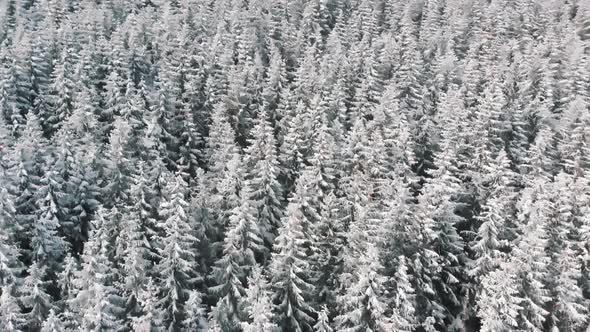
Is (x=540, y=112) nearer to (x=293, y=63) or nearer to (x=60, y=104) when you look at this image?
(x=293, y=63)

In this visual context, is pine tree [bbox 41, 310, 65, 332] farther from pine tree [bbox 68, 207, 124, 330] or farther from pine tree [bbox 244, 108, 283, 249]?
pine tree [bbox 244, 108, 283, 249]

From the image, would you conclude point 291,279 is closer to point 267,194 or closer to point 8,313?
point 267,194

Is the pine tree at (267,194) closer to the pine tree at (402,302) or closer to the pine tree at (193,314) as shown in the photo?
the pine tree at (193,314)

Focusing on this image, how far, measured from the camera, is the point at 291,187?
156 feet

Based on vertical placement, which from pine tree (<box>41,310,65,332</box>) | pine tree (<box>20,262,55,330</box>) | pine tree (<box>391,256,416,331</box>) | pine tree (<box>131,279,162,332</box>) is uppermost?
pine tree (<box>391,256,416,331</box>)

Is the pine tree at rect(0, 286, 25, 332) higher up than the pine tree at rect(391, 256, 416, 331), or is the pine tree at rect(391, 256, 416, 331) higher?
Result: the pine tree at rect(391, 256, 416, 331)

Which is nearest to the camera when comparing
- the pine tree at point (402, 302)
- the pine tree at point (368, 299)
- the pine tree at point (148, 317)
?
the pine tree at point (368, 299)

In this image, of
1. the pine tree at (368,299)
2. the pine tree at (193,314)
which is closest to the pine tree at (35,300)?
the pine tree at (193,314)

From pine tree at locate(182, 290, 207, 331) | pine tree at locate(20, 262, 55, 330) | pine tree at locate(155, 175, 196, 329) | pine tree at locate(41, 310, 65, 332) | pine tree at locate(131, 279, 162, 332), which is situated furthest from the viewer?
pine tree at locate(20, 262, 55, 330)

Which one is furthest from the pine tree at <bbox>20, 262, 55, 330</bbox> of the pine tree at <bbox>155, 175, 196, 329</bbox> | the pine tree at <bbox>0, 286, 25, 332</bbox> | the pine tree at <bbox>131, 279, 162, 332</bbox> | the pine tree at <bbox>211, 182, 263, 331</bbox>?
the pine tree at <bbox>211, 182, 263, 331</bbox>

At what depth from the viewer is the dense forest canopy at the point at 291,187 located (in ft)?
106

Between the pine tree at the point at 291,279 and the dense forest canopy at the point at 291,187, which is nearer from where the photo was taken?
the pine tree at the point at 291,279

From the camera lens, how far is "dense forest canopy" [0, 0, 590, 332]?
3244 cm

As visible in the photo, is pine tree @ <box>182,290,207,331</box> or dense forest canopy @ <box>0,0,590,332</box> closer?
pine tree @ <box>182,290,207,331</box>
